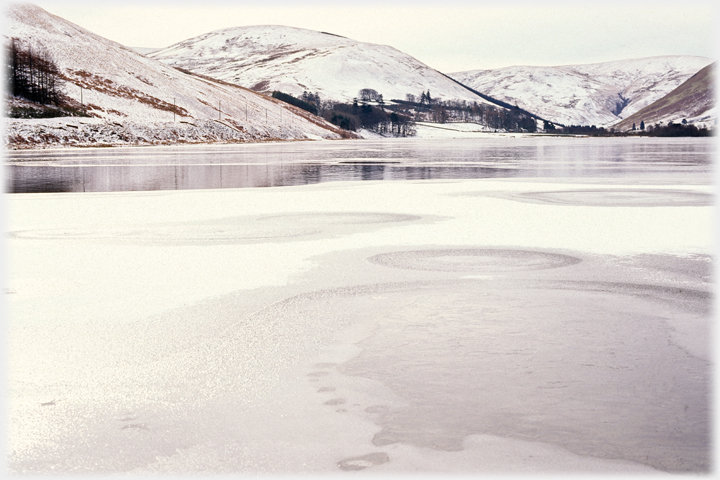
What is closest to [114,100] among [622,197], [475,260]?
[622,197]

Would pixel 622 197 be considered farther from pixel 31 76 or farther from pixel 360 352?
pixel 31 76

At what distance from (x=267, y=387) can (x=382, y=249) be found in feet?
25.3

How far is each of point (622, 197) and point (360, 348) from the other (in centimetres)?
1895

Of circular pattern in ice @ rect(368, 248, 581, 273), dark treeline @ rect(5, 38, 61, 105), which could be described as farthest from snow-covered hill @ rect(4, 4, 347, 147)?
circular pattern in ice @ rect(368, 248, 581, 273)

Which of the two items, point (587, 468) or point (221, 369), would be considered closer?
point (587, 468)

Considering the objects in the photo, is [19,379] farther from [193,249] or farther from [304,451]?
[193,249]

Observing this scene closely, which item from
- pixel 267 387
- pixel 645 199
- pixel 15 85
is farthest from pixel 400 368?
pixel 15 85

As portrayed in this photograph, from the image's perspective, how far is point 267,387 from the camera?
6512mm

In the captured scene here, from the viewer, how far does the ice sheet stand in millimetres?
5320

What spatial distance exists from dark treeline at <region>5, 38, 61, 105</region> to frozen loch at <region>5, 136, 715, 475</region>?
13482 cm

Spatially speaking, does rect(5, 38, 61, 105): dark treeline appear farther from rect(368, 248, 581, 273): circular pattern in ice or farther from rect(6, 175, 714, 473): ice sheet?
rect(368, 248, 581, 273): circular pattern in ice

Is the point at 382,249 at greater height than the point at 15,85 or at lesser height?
lesser

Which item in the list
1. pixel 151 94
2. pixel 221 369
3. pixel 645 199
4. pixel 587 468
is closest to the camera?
pixel 587 468

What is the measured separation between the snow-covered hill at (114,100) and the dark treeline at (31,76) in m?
3.48
